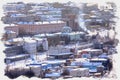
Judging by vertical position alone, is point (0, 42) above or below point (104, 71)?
above

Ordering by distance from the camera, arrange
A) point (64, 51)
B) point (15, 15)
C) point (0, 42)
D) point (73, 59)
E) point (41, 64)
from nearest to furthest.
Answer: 1. point (0, 42)
2. point (41, 64)
3. point (73, 59)
4. point (64, 51)
5. point (15, 15)

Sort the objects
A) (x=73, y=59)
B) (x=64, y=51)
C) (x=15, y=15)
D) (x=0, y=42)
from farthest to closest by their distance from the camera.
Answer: (x=15, y=15)
(x=64, y=51)
(x=73, y=59)
(x=0, y=42)

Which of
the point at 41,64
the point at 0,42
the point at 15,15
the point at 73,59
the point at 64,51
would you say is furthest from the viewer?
the point at 15,15

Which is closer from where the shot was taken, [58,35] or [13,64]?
[13,64]

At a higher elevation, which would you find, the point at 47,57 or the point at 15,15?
the point at 15,15

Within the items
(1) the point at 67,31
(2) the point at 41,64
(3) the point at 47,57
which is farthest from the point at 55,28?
(2) the point at 41,64

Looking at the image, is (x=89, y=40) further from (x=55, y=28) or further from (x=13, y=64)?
(x=13, y=64)

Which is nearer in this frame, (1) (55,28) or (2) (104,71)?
(2) (104,71)

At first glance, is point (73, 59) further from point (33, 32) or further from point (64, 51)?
point (33, 32)

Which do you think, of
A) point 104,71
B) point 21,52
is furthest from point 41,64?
point 104,71
